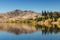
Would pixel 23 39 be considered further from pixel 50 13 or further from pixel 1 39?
pixel 50 13

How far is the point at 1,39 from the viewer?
22875mm

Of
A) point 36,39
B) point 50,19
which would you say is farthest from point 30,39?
point 50,19

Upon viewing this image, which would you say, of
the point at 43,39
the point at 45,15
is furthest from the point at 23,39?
the point at 45,15

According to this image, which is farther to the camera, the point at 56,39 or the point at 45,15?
the point at 45,15

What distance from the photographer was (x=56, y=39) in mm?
22234

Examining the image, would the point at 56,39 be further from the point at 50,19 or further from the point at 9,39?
the point at 50,19

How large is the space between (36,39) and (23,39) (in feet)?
5.12

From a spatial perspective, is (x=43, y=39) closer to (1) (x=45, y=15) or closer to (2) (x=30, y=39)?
(2) (x=30, y=39)

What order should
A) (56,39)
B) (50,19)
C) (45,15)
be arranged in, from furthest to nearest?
1. (45,15)
2. (50,19)
3. (56,39)

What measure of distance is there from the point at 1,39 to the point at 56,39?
6.41 metres

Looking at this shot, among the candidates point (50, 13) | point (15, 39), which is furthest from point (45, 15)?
point (15, 39)

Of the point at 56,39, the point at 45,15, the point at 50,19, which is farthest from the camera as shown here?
the point at 45,15

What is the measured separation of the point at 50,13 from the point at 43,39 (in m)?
48.9

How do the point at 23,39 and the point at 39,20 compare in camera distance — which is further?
the point at 39,20
